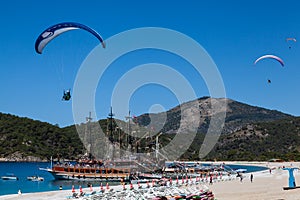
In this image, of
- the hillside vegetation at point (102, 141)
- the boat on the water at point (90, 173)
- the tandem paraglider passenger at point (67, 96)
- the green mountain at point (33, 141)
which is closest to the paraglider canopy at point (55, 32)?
the tandem paraglider passenger at point (67, 96)

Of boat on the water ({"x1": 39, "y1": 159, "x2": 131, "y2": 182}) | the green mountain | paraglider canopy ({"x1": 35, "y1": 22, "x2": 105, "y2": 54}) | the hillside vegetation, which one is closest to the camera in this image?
paraglider canopy ({"x1": 35, "y1": 22, "x2": 105, "y2": 54})

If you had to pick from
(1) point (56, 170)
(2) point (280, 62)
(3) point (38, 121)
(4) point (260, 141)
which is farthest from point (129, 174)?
(3) point (38, 121)

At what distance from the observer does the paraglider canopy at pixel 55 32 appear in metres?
25.6

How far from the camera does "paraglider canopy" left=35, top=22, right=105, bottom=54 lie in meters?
25.6

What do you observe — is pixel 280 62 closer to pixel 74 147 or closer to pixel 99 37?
pixel 99 37

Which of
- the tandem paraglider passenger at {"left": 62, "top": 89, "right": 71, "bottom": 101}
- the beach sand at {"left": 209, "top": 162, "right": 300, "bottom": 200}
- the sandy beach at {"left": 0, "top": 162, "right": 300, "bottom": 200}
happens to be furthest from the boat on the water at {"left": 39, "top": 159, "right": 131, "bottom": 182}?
the tandem paraglider passenger at {"left": 62, "top": 89, "right": 71, "bottom": 101}

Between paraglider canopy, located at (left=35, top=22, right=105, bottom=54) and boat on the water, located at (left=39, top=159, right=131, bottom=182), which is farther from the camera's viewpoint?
boat on the water, located at (left=39, top=159, right=131, bottom=182)

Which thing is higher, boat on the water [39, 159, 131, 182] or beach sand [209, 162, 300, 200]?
boat on the water [39, 159, 131, 182]

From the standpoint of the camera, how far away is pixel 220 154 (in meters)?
165

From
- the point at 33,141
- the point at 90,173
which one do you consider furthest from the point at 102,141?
the point at 90,173

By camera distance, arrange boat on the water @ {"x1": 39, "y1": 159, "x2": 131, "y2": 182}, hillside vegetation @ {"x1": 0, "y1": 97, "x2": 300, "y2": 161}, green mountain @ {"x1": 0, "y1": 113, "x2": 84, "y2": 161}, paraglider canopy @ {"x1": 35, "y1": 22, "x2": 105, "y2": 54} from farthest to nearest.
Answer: green mountain @ {"x1": 0, "y1": 113, "x2": 84, "y2": 161}
hillside vegetation @ {"x1": 0, "y1": 97, "x2": 300, "y2": 161}
boat on the water @ {"x1": 39, "y1": 159, "x2": 131, "y2": 182}
paraglider canopy @ {"x1": 35, "y1": 22, "x2": 105, "y2": 54}

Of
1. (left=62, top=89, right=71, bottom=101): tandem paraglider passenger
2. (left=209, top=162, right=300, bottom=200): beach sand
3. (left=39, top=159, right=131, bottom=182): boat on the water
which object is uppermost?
(left=62, top=89, right=71, bottom=101): tandem paraglider passenger

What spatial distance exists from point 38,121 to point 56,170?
397 feet

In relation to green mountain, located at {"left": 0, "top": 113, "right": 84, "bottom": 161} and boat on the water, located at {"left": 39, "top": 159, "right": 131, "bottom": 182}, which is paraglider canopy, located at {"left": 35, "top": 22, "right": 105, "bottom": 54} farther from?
green mountain, located at {"left": 0, "top": 113, "right": 84, "bottom": 161}
